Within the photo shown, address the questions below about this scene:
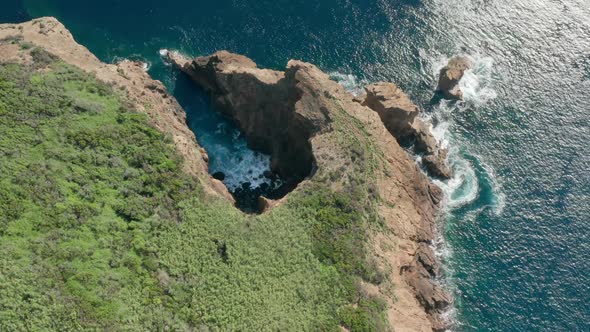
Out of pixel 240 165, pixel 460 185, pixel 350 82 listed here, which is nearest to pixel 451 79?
pixel 350 82

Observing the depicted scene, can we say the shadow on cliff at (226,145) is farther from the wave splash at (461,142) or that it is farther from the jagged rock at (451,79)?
the jagged rock at (451,79)

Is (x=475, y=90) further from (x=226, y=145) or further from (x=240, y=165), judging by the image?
(x=226, y=145)

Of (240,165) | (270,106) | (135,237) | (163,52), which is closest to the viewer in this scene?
(135,237)

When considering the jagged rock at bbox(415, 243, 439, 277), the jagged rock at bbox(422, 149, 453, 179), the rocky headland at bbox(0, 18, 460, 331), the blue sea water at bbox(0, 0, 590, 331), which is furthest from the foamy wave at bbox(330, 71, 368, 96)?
the jagged rock at bbox(415, 243, 439, 277)

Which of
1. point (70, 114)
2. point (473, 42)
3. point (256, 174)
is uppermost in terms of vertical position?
point (473, 42)

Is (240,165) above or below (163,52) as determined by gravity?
below

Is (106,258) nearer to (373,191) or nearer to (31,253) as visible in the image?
(31,253)

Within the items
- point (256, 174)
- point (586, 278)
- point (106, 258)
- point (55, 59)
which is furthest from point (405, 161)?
point (55, 59)

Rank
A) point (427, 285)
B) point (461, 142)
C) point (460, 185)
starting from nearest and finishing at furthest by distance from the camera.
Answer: point (427, 285), point (460, 185), point (461, 142)
